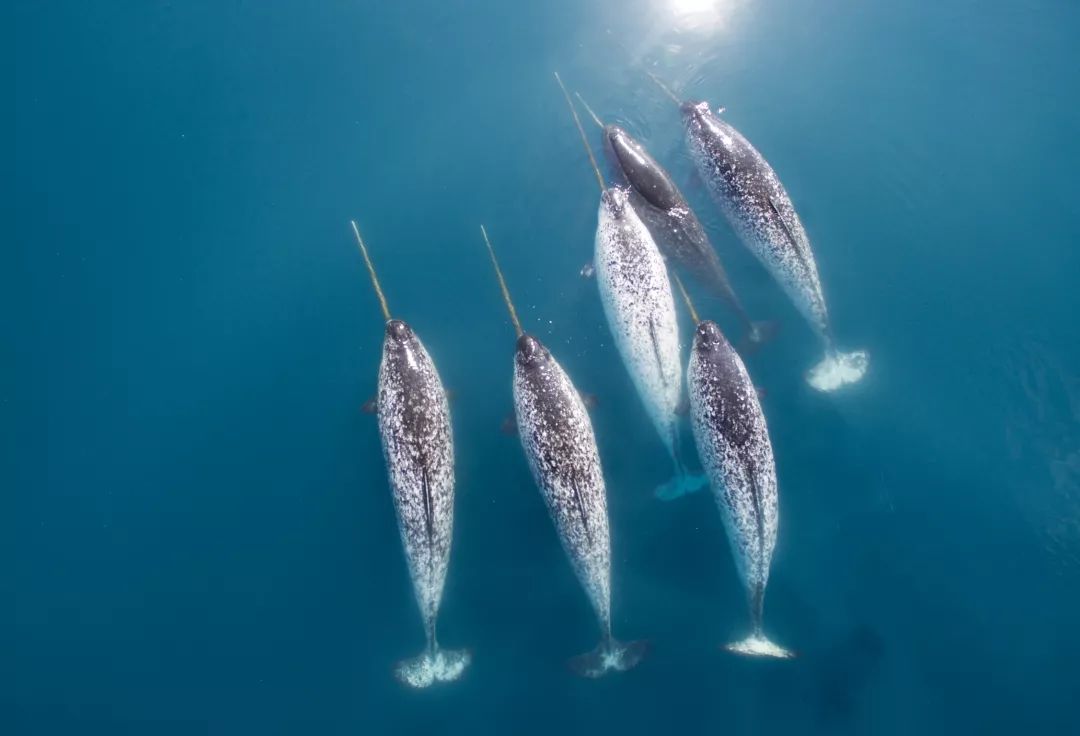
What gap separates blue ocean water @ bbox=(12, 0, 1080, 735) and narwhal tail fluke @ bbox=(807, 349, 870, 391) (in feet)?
1.09

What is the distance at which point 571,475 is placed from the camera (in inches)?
368

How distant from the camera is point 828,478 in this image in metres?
10.8

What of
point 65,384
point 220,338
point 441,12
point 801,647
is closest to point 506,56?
point 441,12

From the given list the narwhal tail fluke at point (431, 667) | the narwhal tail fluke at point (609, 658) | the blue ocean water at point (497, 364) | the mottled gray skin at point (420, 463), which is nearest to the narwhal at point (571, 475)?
the narwhal tail fluke at point (609, 658)

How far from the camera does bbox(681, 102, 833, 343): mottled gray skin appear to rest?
10523mm

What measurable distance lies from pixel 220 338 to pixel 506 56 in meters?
6.99

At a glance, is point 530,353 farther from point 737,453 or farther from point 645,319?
point 737,453

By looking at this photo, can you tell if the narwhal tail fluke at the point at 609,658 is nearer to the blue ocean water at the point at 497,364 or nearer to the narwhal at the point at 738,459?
the blue ocean water at the point at 497,364

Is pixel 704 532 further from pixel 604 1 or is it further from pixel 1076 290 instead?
pixel 604 1

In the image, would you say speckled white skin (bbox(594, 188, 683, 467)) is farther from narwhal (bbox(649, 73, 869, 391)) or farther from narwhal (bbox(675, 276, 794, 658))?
narwhal (bbox(649, 73, 869, 391))

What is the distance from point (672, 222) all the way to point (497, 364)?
3.52 metres

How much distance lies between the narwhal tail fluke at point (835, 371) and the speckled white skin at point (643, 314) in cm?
224

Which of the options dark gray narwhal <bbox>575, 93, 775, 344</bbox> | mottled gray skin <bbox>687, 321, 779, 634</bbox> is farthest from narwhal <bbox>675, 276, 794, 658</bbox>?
dark gray narwhal <bbox>575, 93, 775, 344</bbox>

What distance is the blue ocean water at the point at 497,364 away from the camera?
10531mm
